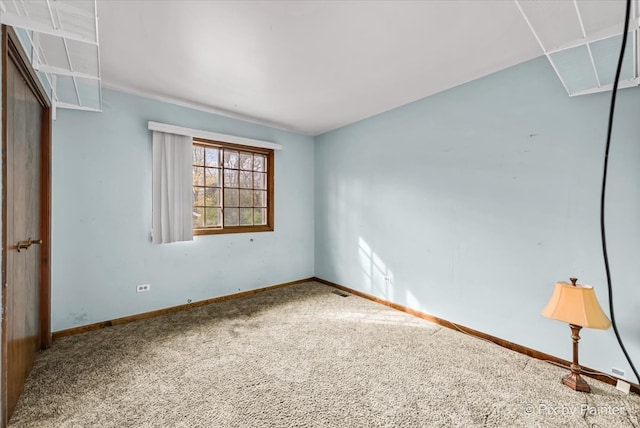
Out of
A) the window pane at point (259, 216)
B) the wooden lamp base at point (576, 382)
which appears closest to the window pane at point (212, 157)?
the window pane at point (259, 216)

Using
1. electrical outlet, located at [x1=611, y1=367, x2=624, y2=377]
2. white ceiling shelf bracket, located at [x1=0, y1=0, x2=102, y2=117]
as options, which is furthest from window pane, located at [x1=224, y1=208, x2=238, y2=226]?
electrical outlet, located at [x1=611, y1=367, x2=624, y2=377]

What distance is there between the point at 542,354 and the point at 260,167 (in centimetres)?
381

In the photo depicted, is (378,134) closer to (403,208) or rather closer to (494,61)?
(403,208)

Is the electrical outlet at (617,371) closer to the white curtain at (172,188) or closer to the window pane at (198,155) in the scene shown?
the white curtain at (172,188)

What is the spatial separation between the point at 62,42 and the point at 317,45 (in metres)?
1.68

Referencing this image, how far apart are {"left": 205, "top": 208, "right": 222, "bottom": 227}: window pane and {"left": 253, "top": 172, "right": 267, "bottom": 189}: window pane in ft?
2.27

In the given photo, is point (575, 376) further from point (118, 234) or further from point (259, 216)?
point (118, 234)

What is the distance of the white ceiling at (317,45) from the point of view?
66.6 inches

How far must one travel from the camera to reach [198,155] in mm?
3500

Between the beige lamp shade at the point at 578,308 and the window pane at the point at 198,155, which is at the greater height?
the window pane at the point at 198,155

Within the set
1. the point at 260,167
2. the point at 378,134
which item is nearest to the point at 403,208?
the point at 378,134

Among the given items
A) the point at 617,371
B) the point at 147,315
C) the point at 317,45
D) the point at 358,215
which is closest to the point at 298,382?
the point at 147,315

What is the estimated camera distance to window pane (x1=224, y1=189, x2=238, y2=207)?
12.2ft

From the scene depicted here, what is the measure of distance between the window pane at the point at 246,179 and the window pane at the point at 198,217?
69 cm
